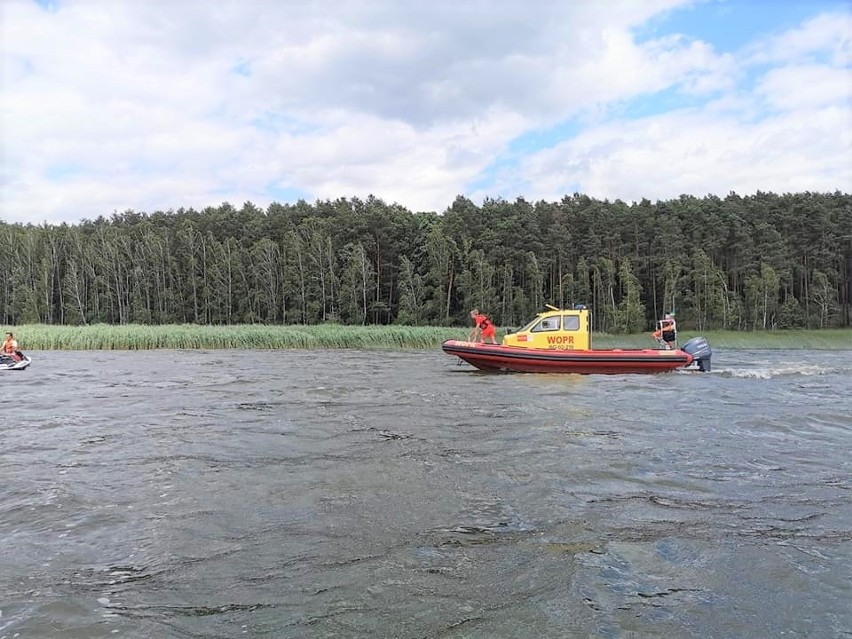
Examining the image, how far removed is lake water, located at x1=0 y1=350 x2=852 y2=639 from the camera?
378 cm

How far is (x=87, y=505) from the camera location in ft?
19.2

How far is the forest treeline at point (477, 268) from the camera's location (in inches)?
2301

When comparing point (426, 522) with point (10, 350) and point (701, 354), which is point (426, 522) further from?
point (10, 350)

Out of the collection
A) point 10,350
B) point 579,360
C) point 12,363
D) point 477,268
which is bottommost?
point 579,360

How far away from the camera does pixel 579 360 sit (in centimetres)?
1741

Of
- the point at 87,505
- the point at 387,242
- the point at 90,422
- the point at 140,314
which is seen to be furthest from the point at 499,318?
the point at 87,505

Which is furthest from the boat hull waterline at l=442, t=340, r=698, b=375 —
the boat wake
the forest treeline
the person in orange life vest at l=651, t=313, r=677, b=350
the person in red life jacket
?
the forest treeline

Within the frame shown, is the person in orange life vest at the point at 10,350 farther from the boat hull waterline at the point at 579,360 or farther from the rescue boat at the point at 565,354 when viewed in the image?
the boat hull waterline at the point at 579,360

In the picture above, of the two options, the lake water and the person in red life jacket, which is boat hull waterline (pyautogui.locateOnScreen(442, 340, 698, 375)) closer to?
the person in red life jacket

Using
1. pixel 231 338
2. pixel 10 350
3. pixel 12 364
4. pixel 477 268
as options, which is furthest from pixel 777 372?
pixel 477 268

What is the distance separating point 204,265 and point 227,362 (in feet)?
164

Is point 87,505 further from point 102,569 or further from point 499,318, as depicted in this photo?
point 499,318

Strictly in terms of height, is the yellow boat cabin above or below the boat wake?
above

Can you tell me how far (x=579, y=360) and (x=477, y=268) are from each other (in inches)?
1744
